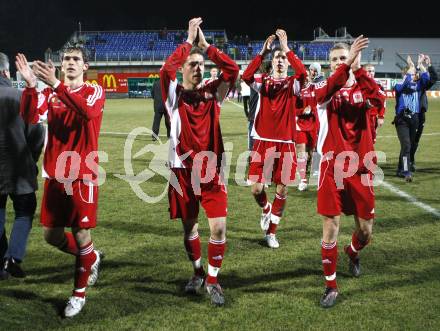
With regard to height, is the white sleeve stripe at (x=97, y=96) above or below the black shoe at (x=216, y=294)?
above

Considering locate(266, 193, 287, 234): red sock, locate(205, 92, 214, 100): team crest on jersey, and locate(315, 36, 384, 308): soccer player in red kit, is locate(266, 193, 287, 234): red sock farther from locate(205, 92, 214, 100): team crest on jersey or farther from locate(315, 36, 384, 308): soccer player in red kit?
locate(205, 92, 214, 100): team crest on jersey

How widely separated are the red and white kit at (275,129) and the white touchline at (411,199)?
111 inches

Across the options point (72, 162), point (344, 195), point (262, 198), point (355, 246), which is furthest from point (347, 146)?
point (72, 162)

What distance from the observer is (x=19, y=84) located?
35781mm

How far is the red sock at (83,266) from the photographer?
445 cm

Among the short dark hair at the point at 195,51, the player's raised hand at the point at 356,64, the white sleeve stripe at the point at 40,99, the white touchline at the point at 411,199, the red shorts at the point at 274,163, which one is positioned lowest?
the white touchline at the point at 411,199

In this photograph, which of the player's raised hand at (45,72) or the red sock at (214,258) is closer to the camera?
the player's raised hand at (45,72)

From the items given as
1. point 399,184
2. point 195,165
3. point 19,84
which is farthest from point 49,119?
point 19,84

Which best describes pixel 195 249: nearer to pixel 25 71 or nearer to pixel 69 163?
pixel 69 163

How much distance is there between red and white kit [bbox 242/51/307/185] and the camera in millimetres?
6406

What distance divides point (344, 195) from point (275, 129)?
75.9 inches

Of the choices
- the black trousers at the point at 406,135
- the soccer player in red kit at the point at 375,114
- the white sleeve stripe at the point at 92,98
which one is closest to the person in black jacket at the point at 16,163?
the white sleeve stripe at the point at 92,98

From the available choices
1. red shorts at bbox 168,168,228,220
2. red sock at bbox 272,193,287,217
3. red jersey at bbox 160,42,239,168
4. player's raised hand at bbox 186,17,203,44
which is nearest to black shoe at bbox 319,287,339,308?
red shorts at bbox 168,168,228,220

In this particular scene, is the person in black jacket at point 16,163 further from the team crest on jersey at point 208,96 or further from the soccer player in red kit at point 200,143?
the team crest on jersey at point 208,96
